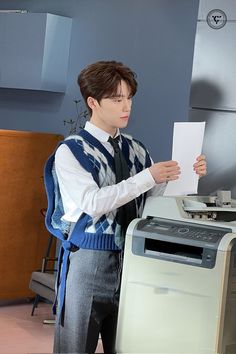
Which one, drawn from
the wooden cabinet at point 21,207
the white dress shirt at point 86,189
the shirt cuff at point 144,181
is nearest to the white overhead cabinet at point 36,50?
the wooden cabinet at point 21,207

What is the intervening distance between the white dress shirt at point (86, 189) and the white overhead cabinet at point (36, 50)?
4.10 meters

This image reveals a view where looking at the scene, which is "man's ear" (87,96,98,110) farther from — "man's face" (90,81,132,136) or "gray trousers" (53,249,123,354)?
"gray trousers" (53,249,123,354)

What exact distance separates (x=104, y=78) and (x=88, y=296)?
764 mm

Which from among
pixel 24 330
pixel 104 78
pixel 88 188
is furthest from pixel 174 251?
pixel 24 330

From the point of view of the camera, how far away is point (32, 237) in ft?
20.7

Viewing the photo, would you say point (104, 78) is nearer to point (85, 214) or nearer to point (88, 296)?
point (85, 214)

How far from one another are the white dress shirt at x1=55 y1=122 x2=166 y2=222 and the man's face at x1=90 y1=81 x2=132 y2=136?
0.59 ft

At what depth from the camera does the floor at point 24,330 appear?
17.0 ft

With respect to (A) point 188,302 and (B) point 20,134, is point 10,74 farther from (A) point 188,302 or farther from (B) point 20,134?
(A) point 188,302

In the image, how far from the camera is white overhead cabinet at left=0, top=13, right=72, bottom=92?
6996 mm

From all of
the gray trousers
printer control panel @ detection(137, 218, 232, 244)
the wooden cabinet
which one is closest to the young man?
the gray trousers

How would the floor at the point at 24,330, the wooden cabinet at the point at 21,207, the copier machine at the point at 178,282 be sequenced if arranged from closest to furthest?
1. the copier machine at the point at 178,282
2. the floor at the point at 24,330
3. the wooden cabinet at the point at 21,207

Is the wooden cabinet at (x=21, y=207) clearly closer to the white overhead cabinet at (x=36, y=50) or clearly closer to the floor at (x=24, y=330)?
the floor at (x=24, y=330)

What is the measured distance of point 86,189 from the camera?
2.89m
